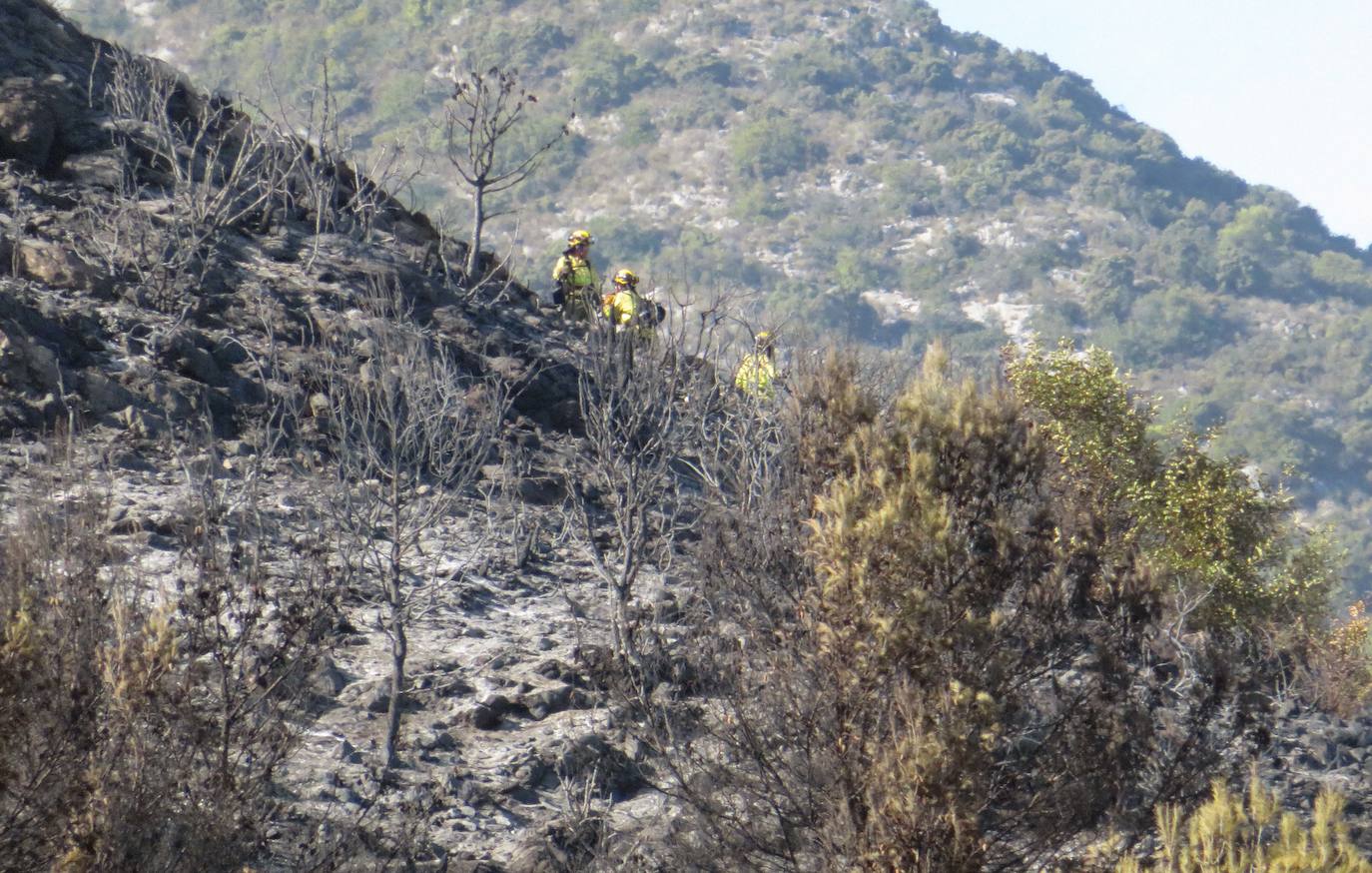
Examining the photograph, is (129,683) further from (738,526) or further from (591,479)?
(591,479)

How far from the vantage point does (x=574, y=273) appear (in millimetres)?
15047

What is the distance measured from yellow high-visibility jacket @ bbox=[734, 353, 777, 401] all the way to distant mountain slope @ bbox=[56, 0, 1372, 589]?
56.2 meters

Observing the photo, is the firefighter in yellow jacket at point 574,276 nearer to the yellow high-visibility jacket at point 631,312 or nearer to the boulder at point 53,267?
the yellow high-visibility jacket at point 631,312

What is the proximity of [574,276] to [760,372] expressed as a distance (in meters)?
3.68

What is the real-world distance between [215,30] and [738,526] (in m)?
100

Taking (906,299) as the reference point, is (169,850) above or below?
below

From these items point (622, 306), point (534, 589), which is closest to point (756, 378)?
point (534, 589)

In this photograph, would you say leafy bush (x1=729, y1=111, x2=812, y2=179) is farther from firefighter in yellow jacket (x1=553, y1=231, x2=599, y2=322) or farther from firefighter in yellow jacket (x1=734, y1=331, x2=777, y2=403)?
firefighter in yellow jacket (x1=734, y1=331, x2=777, y2=403)

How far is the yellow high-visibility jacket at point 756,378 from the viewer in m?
10.9

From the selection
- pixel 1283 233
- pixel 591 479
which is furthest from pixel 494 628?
pixel 1283 233

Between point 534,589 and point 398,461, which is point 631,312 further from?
point 398,461

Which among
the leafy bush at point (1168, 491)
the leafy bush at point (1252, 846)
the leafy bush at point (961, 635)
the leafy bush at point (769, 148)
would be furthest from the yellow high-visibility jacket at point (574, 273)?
the leafy bush at point (769, 148)

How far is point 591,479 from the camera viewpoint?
12562mm

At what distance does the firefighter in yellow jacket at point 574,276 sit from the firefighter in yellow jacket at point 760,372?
3383 mm
